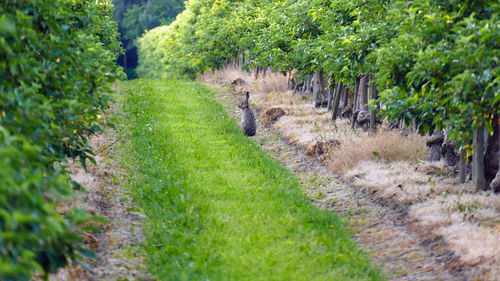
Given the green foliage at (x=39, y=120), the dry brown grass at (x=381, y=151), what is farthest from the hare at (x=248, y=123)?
the green foliage at (x=39, y=120)

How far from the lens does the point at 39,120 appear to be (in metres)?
4.84

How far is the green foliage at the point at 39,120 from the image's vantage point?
362cm

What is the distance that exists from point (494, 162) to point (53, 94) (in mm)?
7165

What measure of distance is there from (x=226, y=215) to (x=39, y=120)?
4073 millimetres

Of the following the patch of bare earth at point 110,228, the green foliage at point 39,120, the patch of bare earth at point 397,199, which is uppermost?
the green foliage at point 39,120

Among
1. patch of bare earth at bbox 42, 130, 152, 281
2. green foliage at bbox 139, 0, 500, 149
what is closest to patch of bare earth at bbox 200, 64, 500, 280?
green foliage at bbox 139, 0, 500, 149

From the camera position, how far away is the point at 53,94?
6289mm

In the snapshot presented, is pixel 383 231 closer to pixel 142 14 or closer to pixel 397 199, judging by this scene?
pixel 397 199

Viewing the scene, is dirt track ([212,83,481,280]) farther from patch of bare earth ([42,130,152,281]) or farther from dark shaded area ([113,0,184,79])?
dark shaded area ([113,0,184,79])

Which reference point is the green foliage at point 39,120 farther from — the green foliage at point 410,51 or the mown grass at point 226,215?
the green foliage at point 410,51

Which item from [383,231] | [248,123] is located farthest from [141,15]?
[383,231]

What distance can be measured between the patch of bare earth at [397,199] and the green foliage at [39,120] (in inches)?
168

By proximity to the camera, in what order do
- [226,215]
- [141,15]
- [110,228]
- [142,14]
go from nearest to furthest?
→ [110,228] < [226,215] < [141,15] < [142,14]

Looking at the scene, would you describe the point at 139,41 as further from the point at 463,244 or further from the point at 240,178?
the point at 463,244
